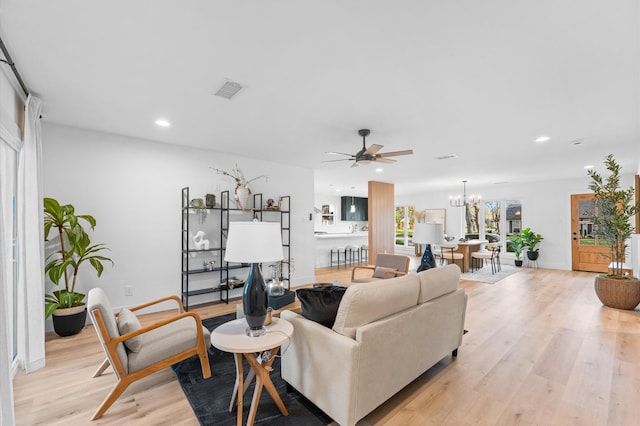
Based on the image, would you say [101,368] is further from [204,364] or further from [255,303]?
[255,303]

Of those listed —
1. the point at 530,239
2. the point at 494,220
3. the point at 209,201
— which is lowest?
the point at 530,239

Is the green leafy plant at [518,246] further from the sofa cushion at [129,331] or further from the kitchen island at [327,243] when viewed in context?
the sofa cushion at [129,331]

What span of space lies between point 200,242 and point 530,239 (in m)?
8.71

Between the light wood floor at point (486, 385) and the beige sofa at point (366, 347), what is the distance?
280 millimetres

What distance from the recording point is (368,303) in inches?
77.3

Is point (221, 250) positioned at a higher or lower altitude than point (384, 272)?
higher

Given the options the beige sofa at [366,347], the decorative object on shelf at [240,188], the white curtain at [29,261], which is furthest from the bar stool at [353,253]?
the white curtain at [29,261]

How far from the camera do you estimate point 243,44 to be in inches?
79.0

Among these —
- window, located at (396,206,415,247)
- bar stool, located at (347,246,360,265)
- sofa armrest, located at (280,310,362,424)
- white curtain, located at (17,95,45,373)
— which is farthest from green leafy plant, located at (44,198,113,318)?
window, located at (396,206,415,247)

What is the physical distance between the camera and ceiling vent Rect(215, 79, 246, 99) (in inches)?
101

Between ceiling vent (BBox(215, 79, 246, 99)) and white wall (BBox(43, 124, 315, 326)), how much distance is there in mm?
2217

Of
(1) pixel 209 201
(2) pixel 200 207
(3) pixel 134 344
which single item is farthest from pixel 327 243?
(3) pixel 134 344

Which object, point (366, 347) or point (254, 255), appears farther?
point (254, 255)

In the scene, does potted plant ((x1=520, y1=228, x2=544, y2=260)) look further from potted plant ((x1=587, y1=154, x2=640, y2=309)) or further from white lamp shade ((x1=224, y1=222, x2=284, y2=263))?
white lamp shade ((x1=224, y1=222, x2=284, y2=263))
